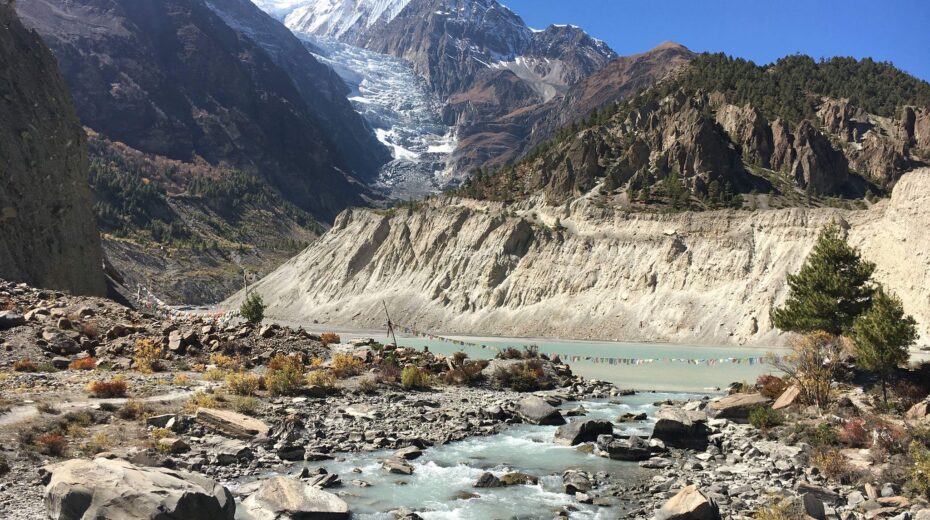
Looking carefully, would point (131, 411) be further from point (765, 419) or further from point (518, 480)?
point (765, 419)

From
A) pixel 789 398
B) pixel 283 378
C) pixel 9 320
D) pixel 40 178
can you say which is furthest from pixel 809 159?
pixel 9 320

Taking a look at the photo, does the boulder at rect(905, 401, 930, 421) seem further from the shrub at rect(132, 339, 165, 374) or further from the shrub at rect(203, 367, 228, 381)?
the shrub at rect(132, 339, 165, 374)

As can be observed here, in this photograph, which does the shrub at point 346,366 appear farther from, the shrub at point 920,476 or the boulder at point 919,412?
the shrub at point 920,476

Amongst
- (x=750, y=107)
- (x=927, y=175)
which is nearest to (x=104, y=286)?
(x=927, y=175)

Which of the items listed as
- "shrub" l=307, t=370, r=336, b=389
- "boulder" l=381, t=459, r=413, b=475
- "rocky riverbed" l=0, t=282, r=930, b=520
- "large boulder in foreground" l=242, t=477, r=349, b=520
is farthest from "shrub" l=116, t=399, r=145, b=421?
"shrub" l=307, t=370, r=336, b=389

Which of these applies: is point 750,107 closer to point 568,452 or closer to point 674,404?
point 674,404

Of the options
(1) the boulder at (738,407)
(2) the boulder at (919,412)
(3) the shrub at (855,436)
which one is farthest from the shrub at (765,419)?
(2) the boulder at (919,412)

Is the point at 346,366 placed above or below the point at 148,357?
above
